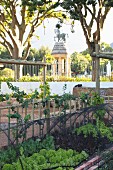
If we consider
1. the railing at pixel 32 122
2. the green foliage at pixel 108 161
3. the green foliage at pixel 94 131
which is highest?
the railing at pixel 32 122

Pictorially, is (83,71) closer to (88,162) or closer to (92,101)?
(92,101)

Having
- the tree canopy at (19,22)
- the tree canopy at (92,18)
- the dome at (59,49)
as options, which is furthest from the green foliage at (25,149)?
the dome at (59,49)

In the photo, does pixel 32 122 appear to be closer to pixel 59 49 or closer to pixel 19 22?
pixel 19 22

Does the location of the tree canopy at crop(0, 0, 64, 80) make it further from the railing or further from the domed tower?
the railing

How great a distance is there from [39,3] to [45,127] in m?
12.5

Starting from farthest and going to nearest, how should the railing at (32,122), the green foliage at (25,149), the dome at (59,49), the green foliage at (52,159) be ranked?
1. the dome at (59,49)
2. the railing at (32,122)
3. the green foliage at (25,149)
4. the green foliage at (52,159)

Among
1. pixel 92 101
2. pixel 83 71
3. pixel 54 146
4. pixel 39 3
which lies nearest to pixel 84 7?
pixel 39 3

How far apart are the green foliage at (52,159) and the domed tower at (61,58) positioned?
1499cm

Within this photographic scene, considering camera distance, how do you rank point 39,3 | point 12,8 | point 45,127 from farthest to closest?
point 12,8 < point 39,3 < point 45,127

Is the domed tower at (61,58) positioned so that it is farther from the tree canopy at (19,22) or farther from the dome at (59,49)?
the tree canopy at (19,22)

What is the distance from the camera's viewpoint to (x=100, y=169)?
181 inches

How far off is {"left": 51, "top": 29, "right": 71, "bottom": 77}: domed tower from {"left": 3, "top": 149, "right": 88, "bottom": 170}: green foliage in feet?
49.2

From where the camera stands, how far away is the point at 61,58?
2570 centimetres

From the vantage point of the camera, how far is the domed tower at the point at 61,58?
68.9ft
